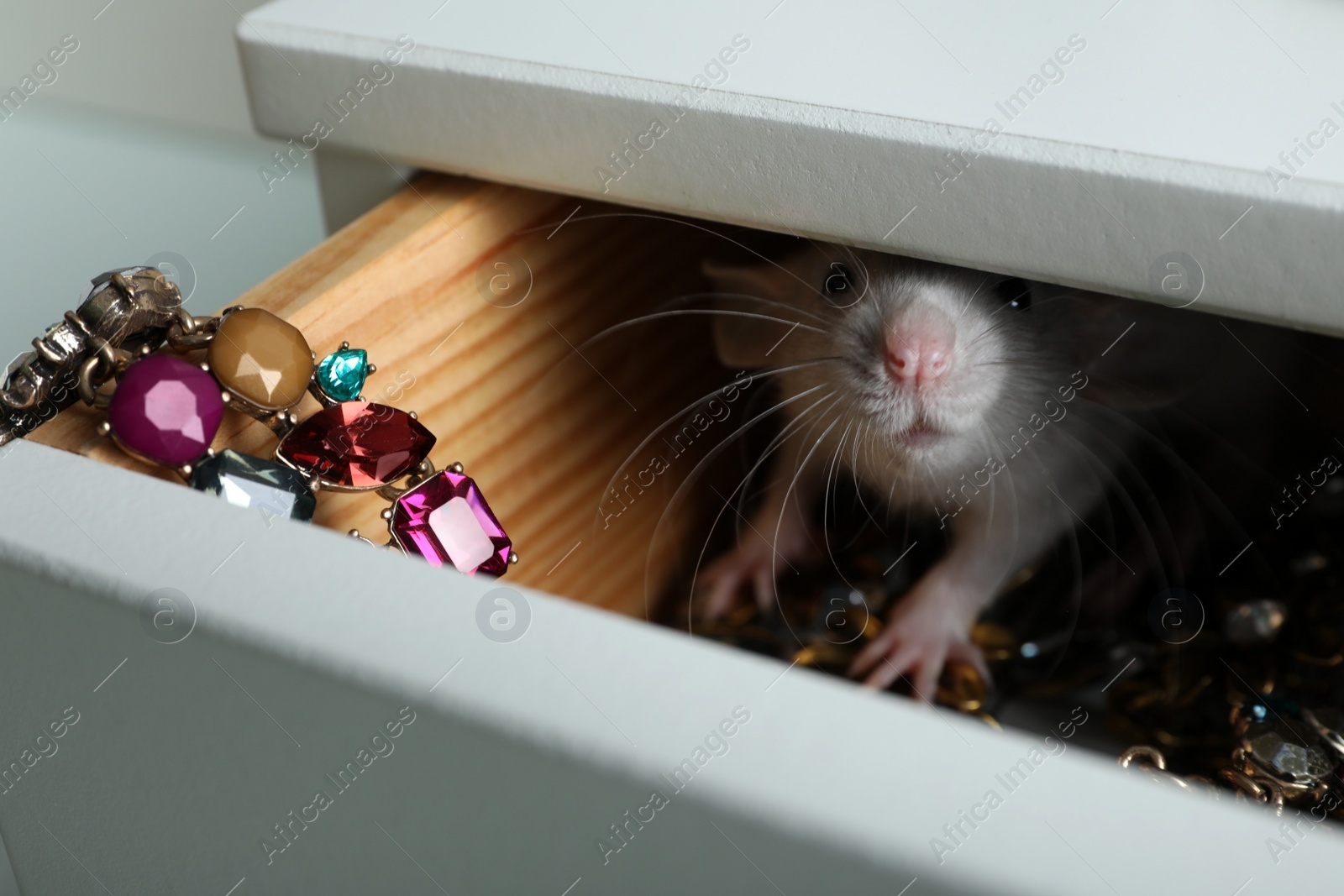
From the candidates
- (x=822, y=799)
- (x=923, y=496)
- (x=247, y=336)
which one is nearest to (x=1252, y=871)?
(x=822, y=799)

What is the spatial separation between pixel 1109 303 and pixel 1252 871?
42cm

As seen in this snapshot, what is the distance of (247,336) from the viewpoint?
408mm

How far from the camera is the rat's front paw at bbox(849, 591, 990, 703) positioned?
2.02 feet

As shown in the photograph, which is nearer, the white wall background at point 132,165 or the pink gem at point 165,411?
the pink gem at point 165,411

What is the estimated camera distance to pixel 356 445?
43 centimetres

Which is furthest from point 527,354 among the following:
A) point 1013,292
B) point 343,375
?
point 1013,292

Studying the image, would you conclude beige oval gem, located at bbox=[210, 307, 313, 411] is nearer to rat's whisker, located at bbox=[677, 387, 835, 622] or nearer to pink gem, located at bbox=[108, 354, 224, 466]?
pink gem, located at bbox=[108, 354, 224, 466]

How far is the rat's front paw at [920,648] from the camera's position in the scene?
615 mm

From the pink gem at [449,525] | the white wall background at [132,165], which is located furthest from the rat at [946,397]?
the white wall background at [132,165]

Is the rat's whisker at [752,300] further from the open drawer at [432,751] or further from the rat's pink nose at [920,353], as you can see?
the open drawer at [432,751]

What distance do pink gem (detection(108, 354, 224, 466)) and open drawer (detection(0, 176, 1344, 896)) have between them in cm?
2

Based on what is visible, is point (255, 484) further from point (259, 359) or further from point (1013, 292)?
point (1013, 292)

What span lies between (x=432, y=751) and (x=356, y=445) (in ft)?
0.60

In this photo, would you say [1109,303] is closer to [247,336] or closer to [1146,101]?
[1146,101]
